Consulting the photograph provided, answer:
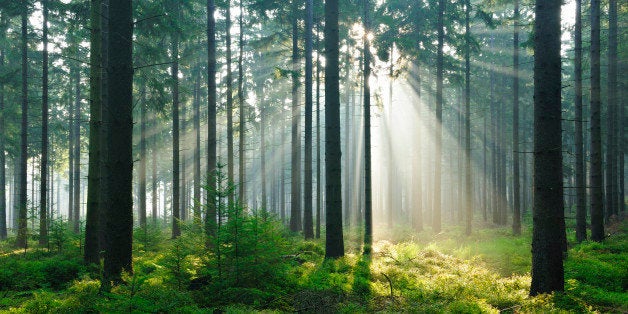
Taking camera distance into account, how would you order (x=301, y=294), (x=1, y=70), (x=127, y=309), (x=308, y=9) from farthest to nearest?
(x=1, y=70)
(x=308, y=9)
(x=301, y=294)
(x=127, y=309)

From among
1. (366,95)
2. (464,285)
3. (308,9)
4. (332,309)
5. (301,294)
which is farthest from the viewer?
(308,9)

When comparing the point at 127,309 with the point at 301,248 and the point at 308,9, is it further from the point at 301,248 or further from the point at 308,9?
the point at 308,9

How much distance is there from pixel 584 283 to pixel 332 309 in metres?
5.66

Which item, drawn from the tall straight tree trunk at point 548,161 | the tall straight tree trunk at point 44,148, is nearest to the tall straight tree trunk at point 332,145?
the tall straight tree trunk at point 548,161

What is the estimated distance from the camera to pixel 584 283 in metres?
8.15

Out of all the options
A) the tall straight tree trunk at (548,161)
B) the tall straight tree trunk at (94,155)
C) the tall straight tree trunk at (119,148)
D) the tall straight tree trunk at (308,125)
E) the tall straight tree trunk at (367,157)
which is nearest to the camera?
the tall straight tree trunk at (548,161)

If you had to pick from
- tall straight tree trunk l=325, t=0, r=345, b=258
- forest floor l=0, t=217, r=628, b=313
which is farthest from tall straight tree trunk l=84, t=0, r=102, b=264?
tall straight tree trunk l=325, t=0, r=345, b=258

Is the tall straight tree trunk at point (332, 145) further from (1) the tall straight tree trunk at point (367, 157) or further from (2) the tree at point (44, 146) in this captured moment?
(2) the tree at point (44, 146)

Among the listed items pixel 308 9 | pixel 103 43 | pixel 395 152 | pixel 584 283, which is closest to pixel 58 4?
pixel 103 43

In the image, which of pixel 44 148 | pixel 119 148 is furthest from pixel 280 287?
pixel 44 148

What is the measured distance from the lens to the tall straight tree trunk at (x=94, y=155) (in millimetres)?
10867

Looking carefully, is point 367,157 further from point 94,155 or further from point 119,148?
point 119,148

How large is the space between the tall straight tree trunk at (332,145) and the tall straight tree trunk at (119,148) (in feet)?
Answer: 17.5

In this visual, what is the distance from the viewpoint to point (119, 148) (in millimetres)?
7430
